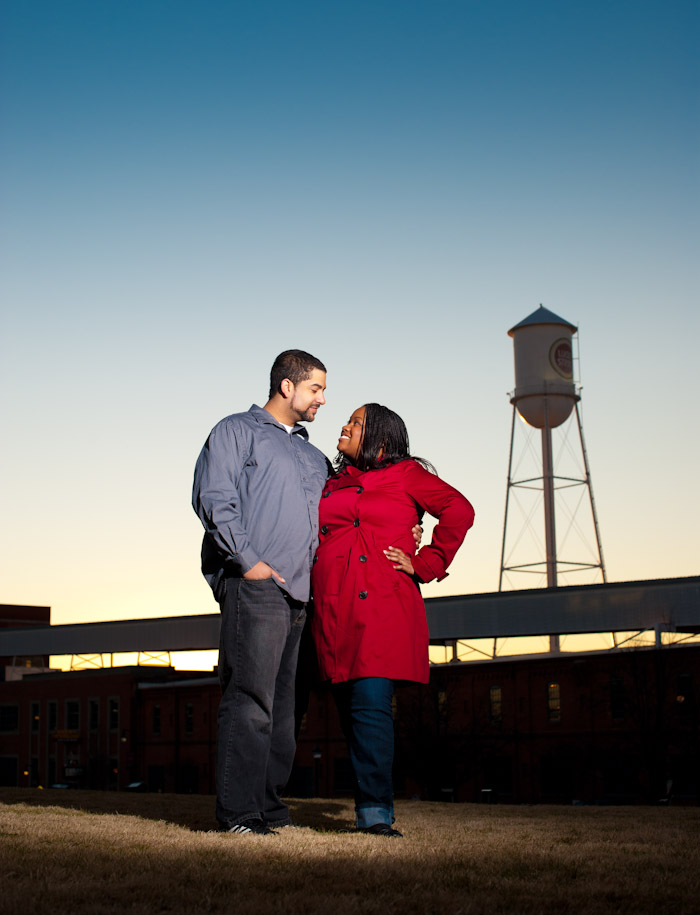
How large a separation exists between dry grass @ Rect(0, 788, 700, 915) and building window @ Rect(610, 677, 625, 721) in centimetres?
3731

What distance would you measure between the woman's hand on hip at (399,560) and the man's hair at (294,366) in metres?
1.04

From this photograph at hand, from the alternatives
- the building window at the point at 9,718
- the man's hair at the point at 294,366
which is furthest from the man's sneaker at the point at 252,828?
the building window at the point at 9,718

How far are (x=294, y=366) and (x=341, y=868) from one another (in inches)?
110

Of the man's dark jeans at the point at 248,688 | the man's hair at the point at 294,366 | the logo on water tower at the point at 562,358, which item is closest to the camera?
the man's dark jeans at the point at 248,688

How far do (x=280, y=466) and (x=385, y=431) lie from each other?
2.04ft

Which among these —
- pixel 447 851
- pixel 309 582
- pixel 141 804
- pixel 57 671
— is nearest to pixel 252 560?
pixel 309 582

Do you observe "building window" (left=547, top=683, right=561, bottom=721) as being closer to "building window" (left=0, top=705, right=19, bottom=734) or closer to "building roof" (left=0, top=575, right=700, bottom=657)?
"building roof" (left=0, top=575, right=700, bottom=657)

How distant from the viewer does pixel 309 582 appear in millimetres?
5684

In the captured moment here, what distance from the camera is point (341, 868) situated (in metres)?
3.94

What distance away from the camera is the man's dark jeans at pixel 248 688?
17.3 ft

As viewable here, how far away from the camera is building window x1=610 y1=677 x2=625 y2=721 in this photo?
137ft

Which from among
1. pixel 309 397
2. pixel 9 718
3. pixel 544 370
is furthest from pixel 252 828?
pixel 9 718

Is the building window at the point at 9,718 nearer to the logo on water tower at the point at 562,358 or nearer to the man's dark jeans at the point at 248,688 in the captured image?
the logo on water tower at the point at 562,358

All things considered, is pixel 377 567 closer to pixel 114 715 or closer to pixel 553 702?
pixel 553 702
